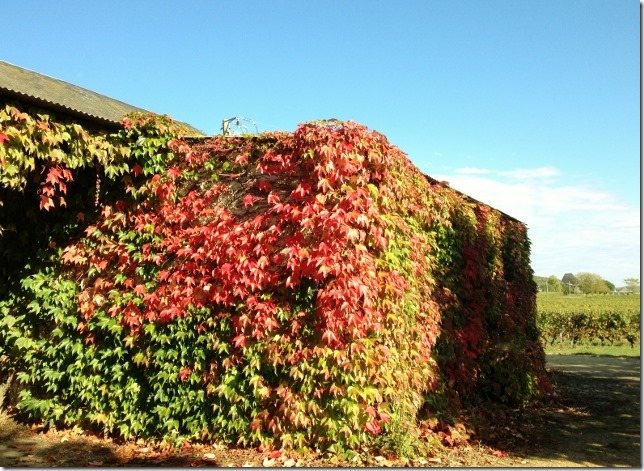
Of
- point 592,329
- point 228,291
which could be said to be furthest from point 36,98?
point 592,329

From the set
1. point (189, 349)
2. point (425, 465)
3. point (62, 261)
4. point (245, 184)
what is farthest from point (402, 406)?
point (62, 261)

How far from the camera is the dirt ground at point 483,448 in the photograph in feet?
16.4

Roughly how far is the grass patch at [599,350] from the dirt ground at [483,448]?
40.1 feet

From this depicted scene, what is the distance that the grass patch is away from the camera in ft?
63.0

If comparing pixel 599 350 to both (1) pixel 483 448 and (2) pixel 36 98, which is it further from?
(2) pixel 36 98

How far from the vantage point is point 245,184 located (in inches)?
222

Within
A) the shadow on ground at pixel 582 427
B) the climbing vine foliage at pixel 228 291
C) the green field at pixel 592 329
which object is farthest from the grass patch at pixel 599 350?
the climbing vine foliage at pixel 228 291

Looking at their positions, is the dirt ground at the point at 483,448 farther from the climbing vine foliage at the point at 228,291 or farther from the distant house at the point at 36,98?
the distant house at the point at 36,98

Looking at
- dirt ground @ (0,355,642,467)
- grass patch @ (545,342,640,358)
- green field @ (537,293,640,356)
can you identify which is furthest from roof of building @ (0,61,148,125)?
green field @ (537,293,640,356)

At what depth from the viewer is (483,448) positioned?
5.94m

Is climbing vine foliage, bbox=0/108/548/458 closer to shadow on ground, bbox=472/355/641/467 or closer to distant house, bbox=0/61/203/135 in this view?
distant house, bbox=0/61/203/135

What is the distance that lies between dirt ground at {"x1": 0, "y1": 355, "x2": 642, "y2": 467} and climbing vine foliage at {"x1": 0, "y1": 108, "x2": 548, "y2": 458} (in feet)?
0.68

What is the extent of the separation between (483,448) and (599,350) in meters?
17.9

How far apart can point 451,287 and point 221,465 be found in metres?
4.50
